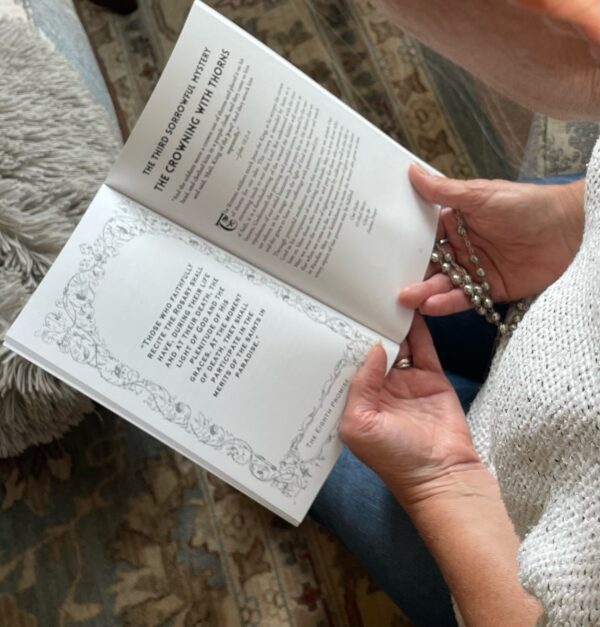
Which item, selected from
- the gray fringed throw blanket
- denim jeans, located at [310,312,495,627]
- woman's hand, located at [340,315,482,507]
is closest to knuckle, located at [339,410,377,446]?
woman's hand, located at [340,315,482,507]

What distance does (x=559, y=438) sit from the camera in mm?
415

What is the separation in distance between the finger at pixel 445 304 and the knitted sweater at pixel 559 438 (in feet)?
0.58

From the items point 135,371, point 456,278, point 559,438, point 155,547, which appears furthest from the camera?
point 155,547

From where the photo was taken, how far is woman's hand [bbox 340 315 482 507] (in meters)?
0.62

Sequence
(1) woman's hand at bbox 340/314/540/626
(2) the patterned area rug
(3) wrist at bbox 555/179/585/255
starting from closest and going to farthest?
(1) woman's hand at bbox 340/314/540/626 → (3) wrist at bbox 555/179/585/255 → (2) the patterned area rug

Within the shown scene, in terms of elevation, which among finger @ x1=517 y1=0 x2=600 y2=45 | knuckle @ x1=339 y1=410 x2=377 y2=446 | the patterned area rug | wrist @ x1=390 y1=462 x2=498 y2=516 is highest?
finger @ x1=517 y1=0 x2=600 y2=45

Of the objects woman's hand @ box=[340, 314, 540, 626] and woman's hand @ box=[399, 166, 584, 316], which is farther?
woman's hand @ box=[399, 166, 584, 316]

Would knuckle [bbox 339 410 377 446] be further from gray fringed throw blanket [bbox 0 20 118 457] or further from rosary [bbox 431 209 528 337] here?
gray fringed throw blanket [bbox 0 20 118 457]

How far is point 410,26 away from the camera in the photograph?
62cm

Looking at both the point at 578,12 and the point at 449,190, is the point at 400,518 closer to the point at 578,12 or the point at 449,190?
the point at 449,190

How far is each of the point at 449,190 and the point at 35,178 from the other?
44 cm

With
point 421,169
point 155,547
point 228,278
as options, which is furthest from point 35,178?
point 155,547

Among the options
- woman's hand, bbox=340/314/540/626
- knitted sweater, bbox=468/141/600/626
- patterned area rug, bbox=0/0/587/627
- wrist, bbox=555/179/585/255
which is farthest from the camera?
patterned area rug, bbox=0/0/587/627

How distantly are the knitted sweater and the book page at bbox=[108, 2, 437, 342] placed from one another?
20cm
